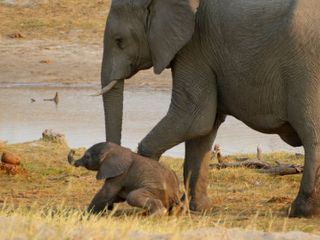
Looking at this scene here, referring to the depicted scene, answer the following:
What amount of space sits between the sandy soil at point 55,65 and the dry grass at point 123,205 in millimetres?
8066

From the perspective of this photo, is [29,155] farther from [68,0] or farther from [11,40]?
[68,0]

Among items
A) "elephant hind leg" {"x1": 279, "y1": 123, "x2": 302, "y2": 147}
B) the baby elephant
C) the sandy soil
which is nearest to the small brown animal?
the baby elephant

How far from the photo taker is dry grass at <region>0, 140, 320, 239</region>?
7.82 metres

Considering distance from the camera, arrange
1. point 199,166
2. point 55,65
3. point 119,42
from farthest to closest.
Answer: point 55,65 → point 199,166 → point 119,42

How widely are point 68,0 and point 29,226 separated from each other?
20.2m

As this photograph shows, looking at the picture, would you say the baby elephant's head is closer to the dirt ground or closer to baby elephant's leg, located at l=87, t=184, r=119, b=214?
baby elephant's leg, located at l=87, t=184, r=119, b=214

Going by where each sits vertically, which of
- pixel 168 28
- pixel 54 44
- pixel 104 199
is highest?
pixel 168 28

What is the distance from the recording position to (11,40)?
23.9 meters

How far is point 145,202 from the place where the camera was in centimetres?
895

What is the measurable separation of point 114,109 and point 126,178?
0.99 meters

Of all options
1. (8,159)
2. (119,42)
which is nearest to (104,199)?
(119,42)

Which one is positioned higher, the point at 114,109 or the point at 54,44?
the point at 114,109

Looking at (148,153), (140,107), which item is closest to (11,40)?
(140,107)

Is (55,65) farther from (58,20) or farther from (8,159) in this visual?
(8,159)
